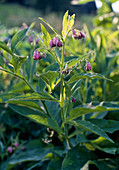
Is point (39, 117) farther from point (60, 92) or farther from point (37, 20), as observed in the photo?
point (37, 20)

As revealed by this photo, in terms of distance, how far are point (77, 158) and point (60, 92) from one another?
0.38 m

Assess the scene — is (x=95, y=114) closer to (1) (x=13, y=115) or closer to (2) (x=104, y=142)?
(2) (x=104, y=142)

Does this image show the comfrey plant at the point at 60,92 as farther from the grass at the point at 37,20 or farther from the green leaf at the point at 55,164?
the grass at the point at 37,20

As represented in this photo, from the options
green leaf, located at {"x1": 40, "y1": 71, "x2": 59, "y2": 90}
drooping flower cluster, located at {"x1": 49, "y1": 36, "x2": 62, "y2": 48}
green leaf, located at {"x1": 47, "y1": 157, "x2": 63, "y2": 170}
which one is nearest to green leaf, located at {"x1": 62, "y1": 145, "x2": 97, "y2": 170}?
green leaf, located at {"x1": 47, "y1": 157, "x2": 63, "y2": 170}

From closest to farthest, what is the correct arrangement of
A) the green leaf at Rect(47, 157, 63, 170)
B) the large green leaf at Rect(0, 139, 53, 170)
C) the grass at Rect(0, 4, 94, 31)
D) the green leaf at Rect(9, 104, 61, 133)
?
the green leaf at Rect(9, 104, 61, 133)
the green leaf at Rect(47, 157, 63, 170)
the large green leaf at Rect(0, 139, 53, 170)
the grass at Rect(0, 4, 94, 31)

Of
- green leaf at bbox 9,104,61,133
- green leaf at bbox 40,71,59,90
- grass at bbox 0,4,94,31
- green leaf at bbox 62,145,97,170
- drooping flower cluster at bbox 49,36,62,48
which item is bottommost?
green leaf at bbox 62,145,97,170

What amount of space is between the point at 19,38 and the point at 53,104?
48 cm

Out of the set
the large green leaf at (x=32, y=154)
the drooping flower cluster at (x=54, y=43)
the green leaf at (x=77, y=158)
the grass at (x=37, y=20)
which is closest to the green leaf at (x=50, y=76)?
the drooping flower cluster at (x=54, y=43)

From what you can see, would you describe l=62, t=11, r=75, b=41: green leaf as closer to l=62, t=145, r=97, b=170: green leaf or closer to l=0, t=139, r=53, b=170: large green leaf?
l=62, t=145, r=97, b=170: green leaf

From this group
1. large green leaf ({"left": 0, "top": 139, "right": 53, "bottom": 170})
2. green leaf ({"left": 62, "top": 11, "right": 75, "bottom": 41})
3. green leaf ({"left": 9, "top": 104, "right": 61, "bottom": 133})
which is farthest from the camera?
large green leaf ({"left": 0, "top": 139, "right": 53, "bottom": 170})

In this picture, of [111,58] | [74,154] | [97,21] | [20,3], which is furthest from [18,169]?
[20,3]

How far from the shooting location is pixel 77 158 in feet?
3.73

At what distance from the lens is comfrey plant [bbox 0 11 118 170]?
854mm

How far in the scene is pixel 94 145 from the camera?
3.84 feet
